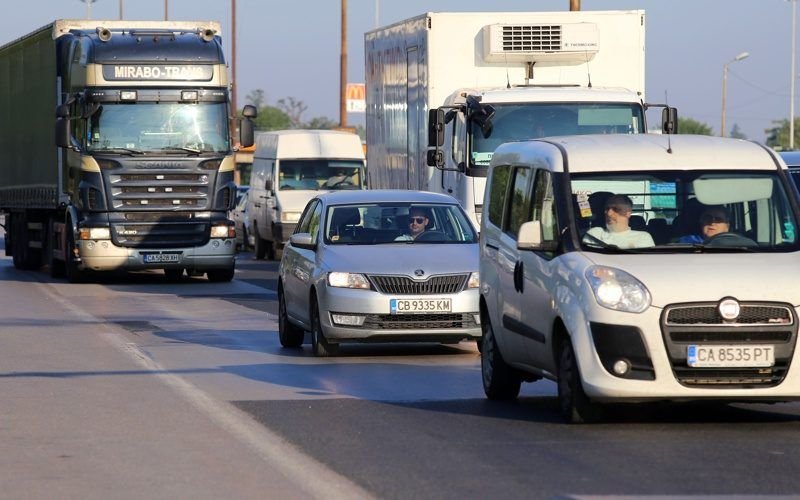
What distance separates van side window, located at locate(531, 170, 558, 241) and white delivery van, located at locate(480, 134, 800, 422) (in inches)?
0.6

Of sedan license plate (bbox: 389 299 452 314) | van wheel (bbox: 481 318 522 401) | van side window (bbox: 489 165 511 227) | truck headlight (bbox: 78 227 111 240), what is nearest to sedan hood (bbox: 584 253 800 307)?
van wheel (bbox: 481 318 522 401)

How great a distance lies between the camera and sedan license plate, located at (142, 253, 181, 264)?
1156 inches

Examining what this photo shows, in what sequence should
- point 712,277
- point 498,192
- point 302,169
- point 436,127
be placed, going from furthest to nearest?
point 302,169
point 436,127
point 498,192
point 712,277

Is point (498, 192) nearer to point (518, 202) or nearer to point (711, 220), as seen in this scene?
point (518, 202)

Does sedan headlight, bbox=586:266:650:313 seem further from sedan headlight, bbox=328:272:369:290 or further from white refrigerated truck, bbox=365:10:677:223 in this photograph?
white refrigerated truck, bbox=365:10:677:223

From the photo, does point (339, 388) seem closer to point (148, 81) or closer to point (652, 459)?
point (652, 459)

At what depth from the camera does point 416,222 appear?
17.4 meters

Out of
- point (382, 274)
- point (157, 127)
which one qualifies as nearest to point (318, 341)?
point (382, 274)

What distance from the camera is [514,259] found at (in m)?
12.1

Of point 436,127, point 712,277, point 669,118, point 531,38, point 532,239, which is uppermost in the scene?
point 531,38

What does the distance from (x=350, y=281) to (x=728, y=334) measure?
6.08 m

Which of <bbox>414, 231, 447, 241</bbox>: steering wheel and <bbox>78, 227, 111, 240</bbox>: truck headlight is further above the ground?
<bbox>414, 231, 447, 241</bbox>: steering wheel

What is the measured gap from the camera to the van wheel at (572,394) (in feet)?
35.2

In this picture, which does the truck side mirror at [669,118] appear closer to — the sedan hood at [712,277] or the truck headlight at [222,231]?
the truck headlight at [222,231]
